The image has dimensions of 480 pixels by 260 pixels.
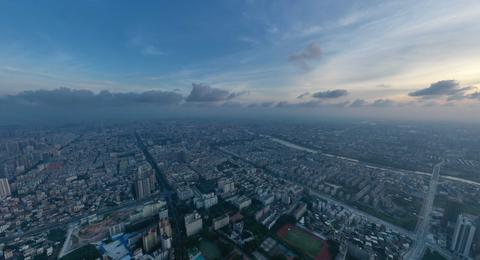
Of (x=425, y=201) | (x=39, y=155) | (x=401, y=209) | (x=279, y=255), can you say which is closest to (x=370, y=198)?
(x=401, y=209)

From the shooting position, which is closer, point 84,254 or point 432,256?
point 84,254

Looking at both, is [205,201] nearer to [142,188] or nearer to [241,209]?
[241,209]

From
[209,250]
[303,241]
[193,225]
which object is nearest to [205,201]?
[193,225]

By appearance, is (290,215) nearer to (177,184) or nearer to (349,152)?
(177,184)

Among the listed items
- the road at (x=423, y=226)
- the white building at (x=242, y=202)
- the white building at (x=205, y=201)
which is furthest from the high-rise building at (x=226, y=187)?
the road at (x=423, y=226)

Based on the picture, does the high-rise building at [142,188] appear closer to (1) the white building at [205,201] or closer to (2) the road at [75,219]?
(2) the road at [75,219]

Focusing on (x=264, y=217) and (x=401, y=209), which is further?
(x=401, y=209)

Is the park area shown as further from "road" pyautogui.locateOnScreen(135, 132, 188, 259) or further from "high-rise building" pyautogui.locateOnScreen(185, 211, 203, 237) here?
"road" pyautogui.locateOnScreen(135, 132, 188, 259)

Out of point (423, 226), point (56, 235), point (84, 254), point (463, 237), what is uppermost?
point (463, 237)
